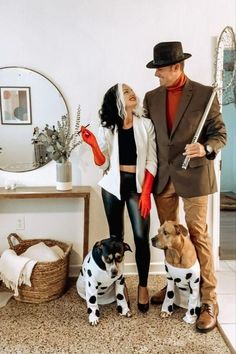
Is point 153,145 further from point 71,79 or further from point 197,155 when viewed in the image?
point 71,79

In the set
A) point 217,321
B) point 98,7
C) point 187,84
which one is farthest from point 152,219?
point 98,7

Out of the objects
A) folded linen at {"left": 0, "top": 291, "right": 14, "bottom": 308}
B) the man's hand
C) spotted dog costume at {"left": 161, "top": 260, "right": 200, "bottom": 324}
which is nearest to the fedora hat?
the man's hand

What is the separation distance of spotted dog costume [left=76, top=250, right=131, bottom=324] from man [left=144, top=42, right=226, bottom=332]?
0.50 m

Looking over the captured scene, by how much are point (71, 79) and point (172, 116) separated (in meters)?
0.92

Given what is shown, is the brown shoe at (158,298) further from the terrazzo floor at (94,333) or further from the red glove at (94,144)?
the red glove at (94,144)

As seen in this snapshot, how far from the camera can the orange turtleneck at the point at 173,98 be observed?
2.05 meters

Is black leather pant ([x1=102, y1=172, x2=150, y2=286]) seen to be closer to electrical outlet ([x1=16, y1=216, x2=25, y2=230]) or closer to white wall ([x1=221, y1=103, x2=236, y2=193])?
electrical outlet ([x1=16, y1=216, x2=25, y2=230])

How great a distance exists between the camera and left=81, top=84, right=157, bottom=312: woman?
212 centimetres

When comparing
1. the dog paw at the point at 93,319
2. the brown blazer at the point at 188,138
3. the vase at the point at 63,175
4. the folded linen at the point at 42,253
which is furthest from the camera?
the vase at the point at 63,175

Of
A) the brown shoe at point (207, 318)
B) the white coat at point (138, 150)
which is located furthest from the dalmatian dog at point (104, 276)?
the brown shoe at point (207, 318)

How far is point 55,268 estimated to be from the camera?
2.37 metres

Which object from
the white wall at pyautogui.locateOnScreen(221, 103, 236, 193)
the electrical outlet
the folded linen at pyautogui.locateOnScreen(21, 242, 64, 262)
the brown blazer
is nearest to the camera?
the brown blazer

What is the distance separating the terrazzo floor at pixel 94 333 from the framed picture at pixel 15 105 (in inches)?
52.6

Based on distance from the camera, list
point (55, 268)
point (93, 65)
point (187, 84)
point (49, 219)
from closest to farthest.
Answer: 1. point (187, 84)
2. point (55, 268)
3. point (93, 65)
4. point (49, 219)
